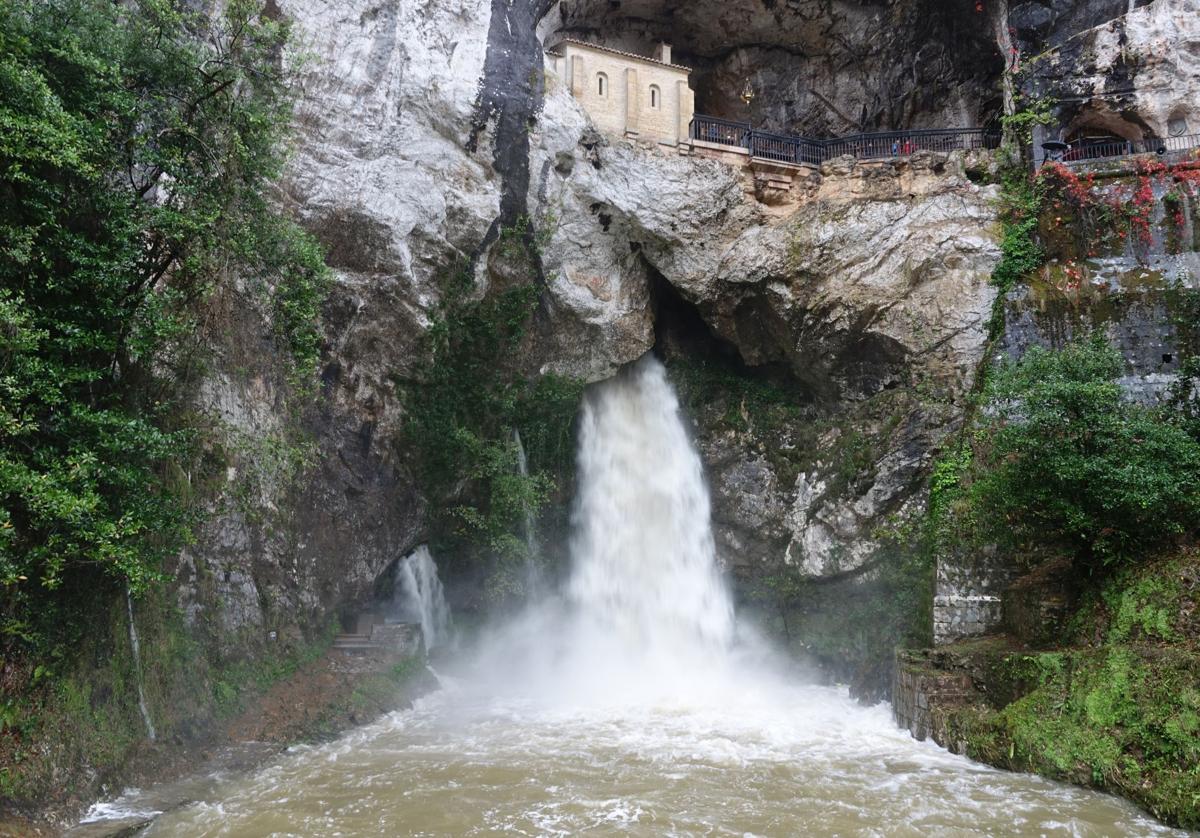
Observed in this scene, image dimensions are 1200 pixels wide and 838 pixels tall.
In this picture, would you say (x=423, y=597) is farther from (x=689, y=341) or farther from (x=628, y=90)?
(x=628, y=90)

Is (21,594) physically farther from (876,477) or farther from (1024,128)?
(1024,128)

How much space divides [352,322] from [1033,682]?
38.8ft

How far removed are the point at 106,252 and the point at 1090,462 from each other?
11337 millimetres

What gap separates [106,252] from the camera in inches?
324

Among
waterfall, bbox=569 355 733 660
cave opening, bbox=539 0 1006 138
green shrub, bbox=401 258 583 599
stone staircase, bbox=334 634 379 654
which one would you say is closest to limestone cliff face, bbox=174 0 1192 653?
green shrub, bbox=401 258 583 599

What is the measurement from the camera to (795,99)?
2273 centimetres

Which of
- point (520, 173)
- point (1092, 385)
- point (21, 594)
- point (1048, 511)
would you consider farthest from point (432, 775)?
point (520, 173)

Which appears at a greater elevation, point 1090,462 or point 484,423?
point 484,423

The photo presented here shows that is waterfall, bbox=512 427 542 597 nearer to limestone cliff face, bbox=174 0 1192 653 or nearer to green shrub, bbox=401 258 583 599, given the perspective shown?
green shrub, bbox=401 258 583 599

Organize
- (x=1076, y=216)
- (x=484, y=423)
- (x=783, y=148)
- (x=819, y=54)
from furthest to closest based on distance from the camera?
(x=819, y=54), (x=783, y=148), (x=484, y=423), (x=1076, y=216)

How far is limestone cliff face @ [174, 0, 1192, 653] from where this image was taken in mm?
13875

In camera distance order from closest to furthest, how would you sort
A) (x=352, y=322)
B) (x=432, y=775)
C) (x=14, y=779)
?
(x=14, y=779)
(x=432, y=775)
(x=352, y=322)

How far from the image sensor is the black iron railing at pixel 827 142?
1920 cm

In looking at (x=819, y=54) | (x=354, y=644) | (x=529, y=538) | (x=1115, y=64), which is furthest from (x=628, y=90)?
(x=354, y=644)
